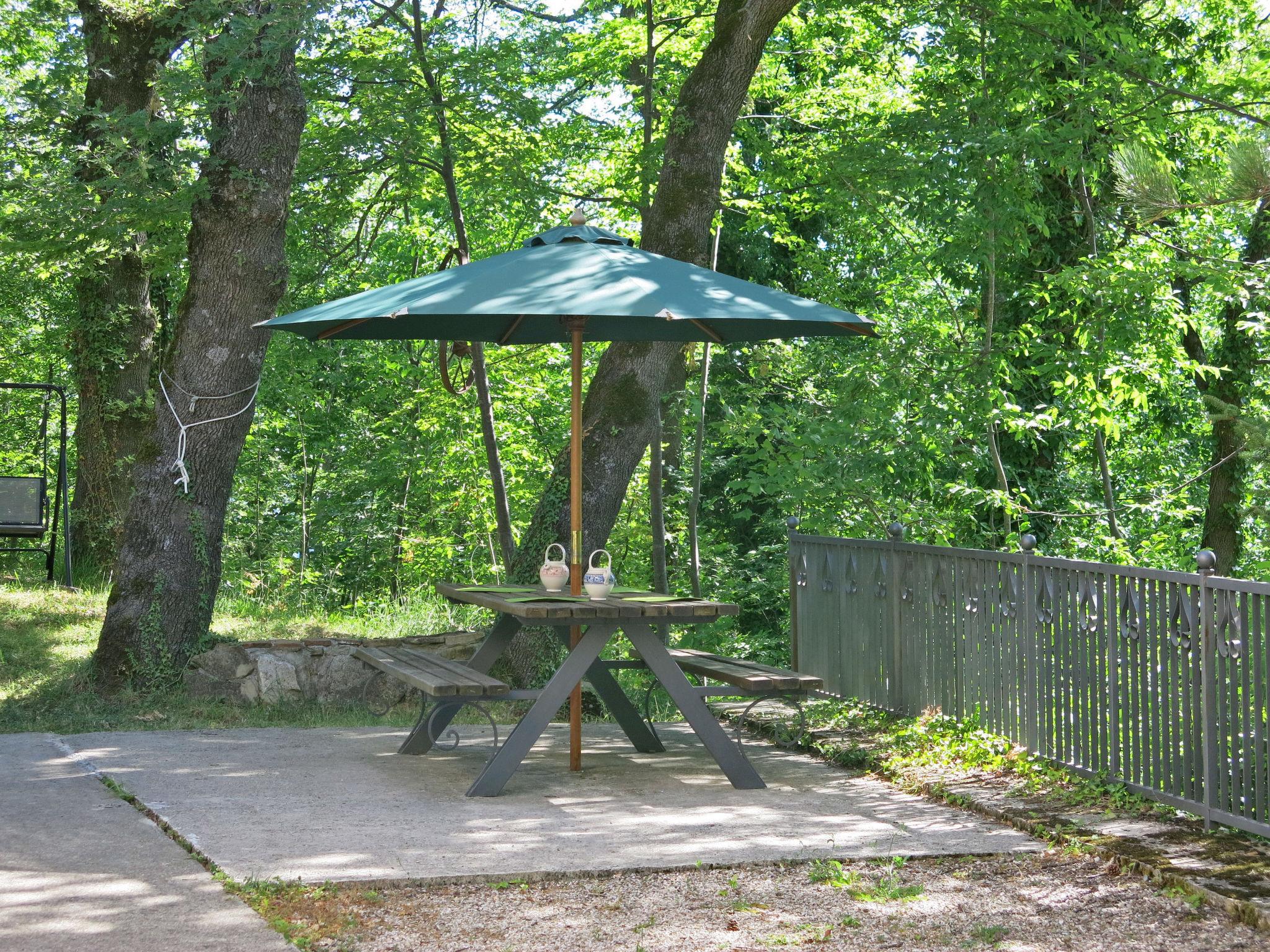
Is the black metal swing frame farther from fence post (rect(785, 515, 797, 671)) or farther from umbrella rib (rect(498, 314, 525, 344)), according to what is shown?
fence post (rect(785, 515, 797, 671))

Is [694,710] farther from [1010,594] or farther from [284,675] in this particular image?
[284,675]

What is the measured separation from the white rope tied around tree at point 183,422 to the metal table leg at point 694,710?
370 centimetres

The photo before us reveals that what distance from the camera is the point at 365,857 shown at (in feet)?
14.6

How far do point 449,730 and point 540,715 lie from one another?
1.77 metres

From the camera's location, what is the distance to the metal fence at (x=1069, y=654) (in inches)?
182

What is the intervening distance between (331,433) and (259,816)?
1618 cm

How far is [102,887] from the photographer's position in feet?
13.3

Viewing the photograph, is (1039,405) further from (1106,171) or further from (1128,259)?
(1106,171)

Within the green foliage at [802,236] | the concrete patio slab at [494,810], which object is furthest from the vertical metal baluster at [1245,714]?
the green foliage at [802,236]

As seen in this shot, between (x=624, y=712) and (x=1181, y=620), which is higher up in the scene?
(x=1181, y=620)

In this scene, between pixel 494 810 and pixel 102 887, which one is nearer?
pixel 102 887

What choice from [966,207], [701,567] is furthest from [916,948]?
[701,567]

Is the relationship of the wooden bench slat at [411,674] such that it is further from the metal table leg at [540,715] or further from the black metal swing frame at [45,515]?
the black metal swing frame at [45,515]

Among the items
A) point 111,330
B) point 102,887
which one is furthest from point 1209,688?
point 111,330
